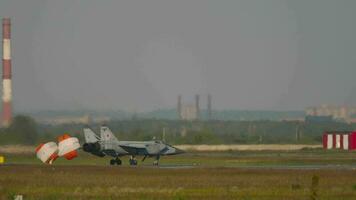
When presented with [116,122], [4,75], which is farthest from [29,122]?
[116,122]

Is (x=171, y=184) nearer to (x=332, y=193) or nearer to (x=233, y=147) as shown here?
(x=332, y=193)

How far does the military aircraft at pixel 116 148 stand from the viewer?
3730 inches

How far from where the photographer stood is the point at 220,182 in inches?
2491

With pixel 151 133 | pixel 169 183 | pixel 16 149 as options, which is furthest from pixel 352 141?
pixel 169 183

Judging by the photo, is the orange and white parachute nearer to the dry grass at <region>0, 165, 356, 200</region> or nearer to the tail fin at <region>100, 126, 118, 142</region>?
the tail fin at <region>100, 126, 118, 142</region>

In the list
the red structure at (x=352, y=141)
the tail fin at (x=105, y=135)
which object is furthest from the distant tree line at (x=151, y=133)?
the tail fin at (x=105, y=135)

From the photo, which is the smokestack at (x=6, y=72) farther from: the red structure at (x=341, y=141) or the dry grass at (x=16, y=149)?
the red structure at (x=341, y=141)

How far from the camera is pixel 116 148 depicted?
9544 cm

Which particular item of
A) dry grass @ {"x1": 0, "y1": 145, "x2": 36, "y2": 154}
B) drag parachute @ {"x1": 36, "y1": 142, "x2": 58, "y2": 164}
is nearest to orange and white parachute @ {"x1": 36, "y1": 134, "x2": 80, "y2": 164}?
drag parachute @ {"x1": 36, "y1": 142, "x2": 58, "y2": 164}

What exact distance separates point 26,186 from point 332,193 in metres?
18.3

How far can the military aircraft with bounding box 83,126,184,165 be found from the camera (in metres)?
94.8

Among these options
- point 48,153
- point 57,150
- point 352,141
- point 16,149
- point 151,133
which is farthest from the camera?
point 151,133

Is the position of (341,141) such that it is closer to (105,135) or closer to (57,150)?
(105,135)

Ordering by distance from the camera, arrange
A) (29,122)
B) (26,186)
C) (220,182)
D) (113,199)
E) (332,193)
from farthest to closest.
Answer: (29,122)
(220,182)
(26,186)
(332,193)
(113,199)
